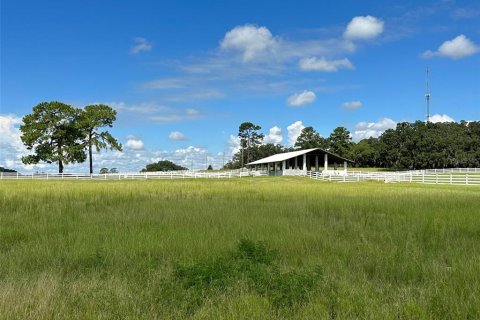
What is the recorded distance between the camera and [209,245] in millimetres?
8641

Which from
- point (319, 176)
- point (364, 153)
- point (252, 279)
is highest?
point (364, 153)

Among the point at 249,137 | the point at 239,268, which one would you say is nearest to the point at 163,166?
the point at 249,137

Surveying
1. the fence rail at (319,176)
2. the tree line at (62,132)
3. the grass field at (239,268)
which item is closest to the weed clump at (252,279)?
the grass field at (239,268)

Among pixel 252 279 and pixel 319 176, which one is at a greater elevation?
pixel 319 176

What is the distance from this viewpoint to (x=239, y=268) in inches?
257

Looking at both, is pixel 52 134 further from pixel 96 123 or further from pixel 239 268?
pixel 239 268

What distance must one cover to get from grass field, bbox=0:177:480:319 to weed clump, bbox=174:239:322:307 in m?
0.02

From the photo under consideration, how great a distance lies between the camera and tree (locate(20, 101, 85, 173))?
218 feet

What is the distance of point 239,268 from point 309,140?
132m

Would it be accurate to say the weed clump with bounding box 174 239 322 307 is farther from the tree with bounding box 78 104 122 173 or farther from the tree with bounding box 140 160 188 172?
the tree with bounding box 140 160 188 172

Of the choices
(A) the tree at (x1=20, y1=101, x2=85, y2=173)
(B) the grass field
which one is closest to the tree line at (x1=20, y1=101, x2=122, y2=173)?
(A) the tree at (x1=20, y1=101, x2=85, y2=173)

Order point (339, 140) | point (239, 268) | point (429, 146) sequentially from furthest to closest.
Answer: point (339, 140) < point (429, 146) < point (239, 268)

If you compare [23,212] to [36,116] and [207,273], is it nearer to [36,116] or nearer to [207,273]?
[207,273]

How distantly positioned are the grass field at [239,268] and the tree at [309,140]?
119679mm
